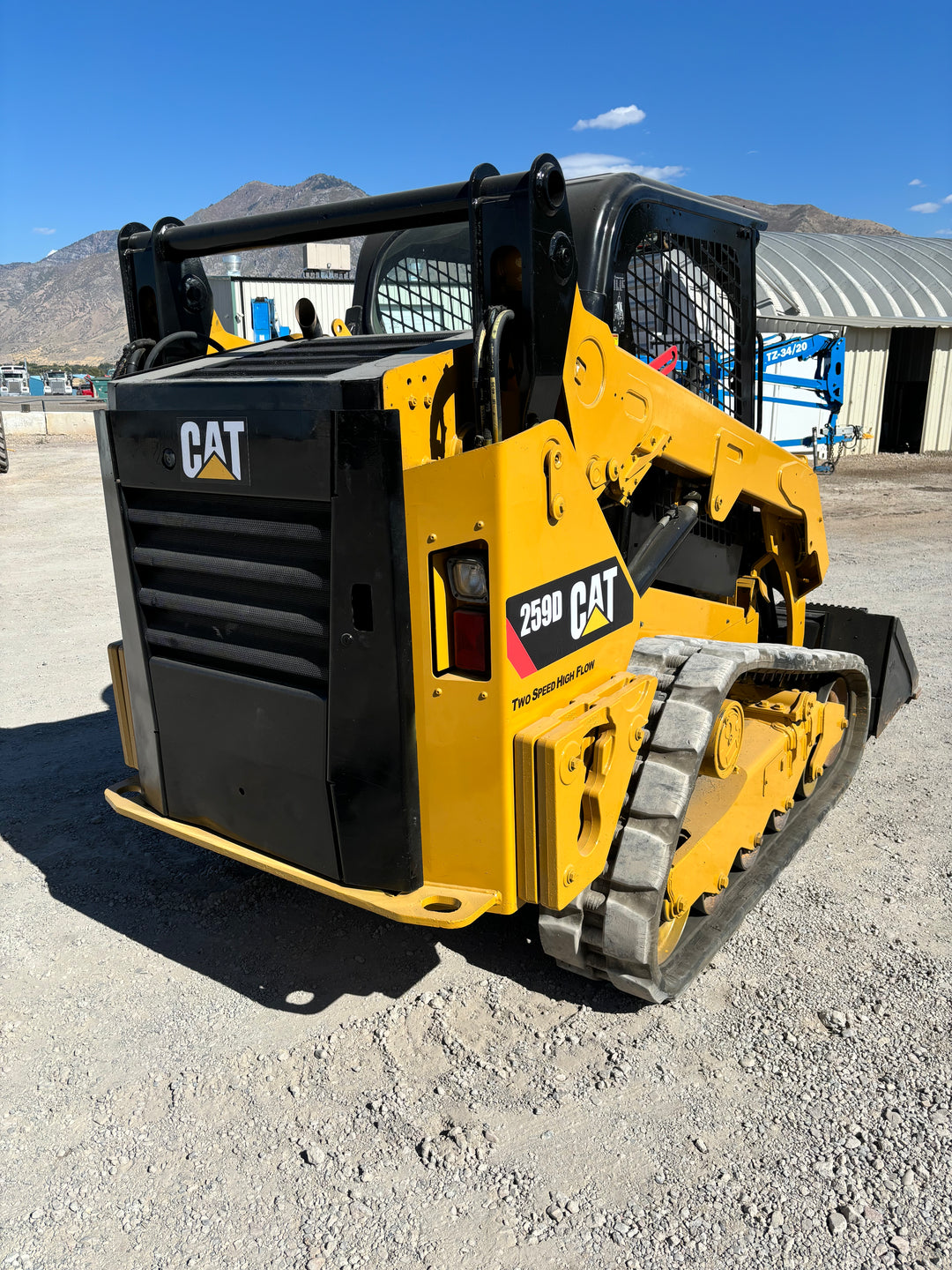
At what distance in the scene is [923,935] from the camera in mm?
3562

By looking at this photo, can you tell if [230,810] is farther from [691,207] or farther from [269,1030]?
[691,207]

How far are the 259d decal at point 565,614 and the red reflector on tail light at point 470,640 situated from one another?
0.07m

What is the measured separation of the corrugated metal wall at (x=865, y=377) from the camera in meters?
21.1

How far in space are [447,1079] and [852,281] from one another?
25428mm

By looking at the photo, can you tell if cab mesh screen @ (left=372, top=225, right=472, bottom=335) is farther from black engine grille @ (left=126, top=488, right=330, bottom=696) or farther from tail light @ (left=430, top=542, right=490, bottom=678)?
tail light @ (left=430, top=542, right=490, bottom=678)

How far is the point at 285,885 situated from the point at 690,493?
224 cm

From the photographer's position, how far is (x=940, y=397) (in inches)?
883

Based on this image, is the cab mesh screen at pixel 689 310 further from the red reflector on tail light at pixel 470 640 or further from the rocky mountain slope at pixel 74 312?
the rocky mountain slope at pixel 74 312

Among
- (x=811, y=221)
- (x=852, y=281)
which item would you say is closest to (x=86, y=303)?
(x=811, y=221)

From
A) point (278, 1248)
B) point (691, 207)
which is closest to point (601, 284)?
point (691, 207)

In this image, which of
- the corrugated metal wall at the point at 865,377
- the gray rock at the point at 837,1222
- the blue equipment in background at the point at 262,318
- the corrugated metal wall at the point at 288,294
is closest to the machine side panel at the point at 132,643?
the gray rock at the point at 837,1222

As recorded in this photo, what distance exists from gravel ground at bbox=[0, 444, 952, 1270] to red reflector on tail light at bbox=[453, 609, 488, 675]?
1278 mm

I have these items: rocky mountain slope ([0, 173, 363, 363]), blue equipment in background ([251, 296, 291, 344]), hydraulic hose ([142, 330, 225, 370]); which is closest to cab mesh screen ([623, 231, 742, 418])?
hydraulic hose ([142, 330, 225, 370])

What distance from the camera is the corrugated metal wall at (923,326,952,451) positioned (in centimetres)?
2211
